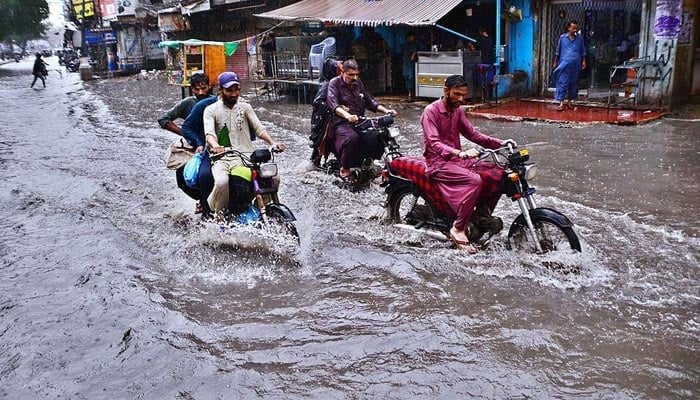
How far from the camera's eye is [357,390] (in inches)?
152

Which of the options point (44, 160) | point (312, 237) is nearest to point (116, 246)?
point (312, 237)

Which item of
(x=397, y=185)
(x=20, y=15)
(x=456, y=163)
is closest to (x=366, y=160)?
(x=397, y=185)

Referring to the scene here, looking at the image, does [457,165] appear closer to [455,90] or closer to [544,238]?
[455,90]

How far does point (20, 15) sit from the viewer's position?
53.9 meters

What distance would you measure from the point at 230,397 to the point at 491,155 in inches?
118

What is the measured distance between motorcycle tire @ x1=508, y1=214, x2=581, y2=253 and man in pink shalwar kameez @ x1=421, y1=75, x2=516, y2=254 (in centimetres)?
35

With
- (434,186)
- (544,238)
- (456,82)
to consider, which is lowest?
(544,238)

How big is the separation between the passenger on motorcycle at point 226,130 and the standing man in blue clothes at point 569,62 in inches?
330

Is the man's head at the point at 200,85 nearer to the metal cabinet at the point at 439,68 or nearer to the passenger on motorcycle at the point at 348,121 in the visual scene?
the passenger on motorcycle at the point at 348,121

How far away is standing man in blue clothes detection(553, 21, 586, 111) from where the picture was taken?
1251 cm

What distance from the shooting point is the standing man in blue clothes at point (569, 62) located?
41.0ft

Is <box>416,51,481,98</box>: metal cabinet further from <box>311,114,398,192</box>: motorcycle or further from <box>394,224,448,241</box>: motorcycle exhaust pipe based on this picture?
<box>394,224,448,241</box>: motorcycle exhaust pipe

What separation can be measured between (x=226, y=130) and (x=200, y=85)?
69cm

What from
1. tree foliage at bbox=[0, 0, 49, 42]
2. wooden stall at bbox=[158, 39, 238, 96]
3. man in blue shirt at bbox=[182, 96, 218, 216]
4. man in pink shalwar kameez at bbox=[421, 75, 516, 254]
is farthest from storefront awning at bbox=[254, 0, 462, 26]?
tree foliage at bbox=[0, 0, 49, 42]
